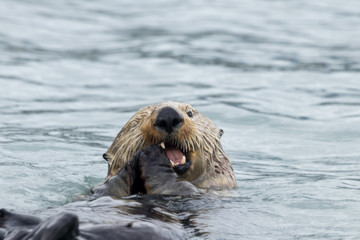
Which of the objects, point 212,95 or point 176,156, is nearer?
point 176,156

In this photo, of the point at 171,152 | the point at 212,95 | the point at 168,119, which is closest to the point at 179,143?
the point at 171,152

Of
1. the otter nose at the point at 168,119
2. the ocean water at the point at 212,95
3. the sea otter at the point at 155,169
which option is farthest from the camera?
the ocean water at the point at 212,95

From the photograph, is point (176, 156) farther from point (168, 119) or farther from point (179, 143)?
point (168, 119)

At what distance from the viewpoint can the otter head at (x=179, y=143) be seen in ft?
15.9

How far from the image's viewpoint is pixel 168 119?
4770 mm

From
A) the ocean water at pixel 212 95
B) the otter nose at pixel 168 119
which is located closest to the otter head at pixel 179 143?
the otter nose at pixel 168 119

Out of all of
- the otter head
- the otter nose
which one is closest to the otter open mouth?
the otter head

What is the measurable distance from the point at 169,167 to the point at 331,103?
5340 mm

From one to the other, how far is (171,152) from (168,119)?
1.13ft

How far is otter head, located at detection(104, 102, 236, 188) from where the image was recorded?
4.83 metres

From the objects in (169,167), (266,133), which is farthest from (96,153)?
(169,167)

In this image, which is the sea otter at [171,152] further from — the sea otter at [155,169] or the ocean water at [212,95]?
the ocean water at [212,95]

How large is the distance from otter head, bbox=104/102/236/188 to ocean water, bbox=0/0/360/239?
20cm

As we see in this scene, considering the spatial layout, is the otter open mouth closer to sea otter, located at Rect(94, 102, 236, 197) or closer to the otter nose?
sea otter, located at Rect(94, 102, 236, 197)
